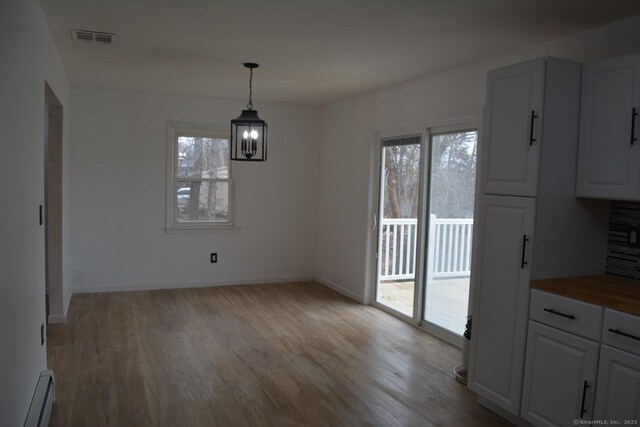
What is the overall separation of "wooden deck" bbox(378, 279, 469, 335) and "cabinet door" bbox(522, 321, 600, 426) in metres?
1.43

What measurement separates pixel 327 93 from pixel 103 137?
2.64 metres

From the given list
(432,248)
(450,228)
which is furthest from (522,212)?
(432,248)

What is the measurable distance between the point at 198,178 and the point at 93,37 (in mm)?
2797

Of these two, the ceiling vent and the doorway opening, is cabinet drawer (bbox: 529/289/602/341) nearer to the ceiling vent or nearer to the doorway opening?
the ceiling vent

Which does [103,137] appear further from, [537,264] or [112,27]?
[537,264]

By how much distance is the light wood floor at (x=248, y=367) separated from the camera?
2998 mm

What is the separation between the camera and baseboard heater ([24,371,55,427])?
2473 mm

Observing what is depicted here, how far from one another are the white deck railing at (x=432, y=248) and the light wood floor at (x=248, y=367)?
0.52 meters

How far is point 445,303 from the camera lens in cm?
447

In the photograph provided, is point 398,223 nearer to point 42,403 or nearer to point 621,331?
point 621,331

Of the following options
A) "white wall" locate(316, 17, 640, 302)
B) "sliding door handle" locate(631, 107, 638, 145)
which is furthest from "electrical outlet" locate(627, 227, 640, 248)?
"white wall" locate(316, 17, 640, 302)

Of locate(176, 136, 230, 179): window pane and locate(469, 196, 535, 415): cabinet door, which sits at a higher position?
locate(176, 136, 230, 179): window pane

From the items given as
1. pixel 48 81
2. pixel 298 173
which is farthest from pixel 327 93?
pixel 48 81

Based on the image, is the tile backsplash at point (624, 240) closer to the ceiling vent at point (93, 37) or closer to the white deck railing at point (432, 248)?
the white deck railing at point (432, 248)
